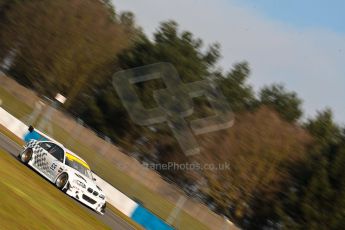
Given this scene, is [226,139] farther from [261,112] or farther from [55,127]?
[55,127]

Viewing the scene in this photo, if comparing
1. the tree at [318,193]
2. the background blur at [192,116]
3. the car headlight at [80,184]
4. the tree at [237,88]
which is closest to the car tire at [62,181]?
the car headlight at [80,184]

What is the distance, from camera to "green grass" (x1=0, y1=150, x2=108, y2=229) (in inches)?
448

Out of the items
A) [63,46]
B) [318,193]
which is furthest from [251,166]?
[63,46]

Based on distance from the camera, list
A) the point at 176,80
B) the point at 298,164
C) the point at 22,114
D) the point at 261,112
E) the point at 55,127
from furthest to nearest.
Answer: the point at 176,80
the point at 261,112
the point at 298,164
the point at 22,114
the point at 55,127

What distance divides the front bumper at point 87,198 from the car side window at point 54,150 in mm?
1119

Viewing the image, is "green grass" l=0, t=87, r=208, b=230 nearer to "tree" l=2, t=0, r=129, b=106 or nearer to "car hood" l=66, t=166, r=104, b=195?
"car hood" l=66, t=166, r=104, b=195

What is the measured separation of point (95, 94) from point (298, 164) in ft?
77.6

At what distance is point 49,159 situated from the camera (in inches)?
800

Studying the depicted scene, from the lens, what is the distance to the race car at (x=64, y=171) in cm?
1975

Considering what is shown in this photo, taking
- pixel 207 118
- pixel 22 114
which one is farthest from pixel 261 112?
pixel 22 114

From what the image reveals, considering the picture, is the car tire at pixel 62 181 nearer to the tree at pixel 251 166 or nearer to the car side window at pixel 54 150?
the car side window at pixel 54 150

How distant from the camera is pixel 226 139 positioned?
1982 inches

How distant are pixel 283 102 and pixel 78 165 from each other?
44765 mm

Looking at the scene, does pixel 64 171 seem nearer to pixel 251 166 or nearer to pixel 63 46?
pixel 251 166
